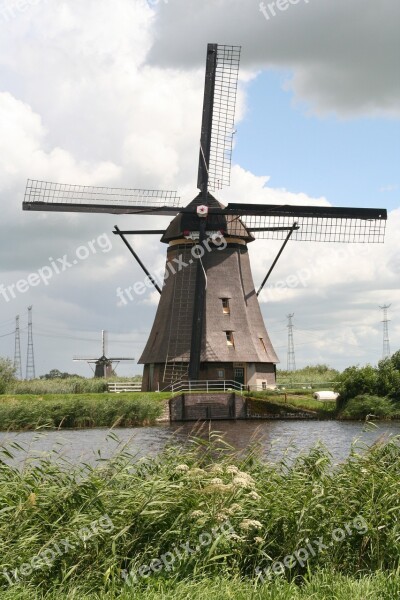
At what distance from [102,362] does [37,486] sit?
52.2 m

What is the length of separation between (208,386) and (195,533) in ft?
91.6

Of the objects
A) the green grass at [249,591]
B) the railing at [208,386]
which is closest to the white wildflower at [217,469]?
the green grass at [249,591]

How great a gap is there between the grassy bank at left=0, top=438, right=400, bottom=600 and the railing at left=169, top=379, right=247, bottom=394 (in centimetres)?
2608

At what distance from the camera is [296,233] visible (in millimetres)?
35156

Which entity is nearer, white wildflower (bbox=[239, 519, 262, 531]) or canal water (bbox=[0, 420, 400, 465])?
white wildflower (bbox=[239, 519, 262, 531])

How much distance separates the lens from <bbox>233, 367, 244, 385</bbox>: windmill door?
119 ft

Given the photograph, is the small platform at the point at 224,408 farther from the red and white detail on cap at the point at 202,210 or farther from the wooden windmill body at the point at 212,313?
the red and white detail on cap at the point at 202,210

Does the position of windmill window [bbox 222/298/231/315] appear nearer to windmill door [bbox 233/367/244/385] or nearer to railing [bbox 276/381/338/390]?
windmill door [bbox 233/367/244/385]

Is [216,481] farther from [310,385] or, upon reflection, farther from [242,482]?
[310,385]

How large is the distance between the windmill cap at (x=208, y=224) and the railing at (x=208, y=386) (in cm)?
587

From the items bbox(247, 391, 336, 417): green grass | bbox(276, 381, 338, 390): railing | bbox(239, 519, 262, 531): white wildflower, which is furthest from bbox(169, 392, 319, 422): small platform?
bbox(239, 519, 262, 531): white wildflower

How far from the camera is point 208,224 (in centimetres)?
3538

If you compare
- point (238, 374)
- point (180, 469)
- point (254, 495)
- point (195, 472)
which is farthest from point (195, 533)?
point (238, 374)

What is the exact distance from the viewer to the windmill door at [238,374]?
3638cm
